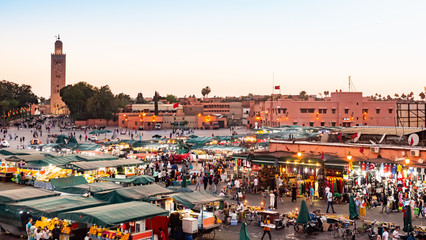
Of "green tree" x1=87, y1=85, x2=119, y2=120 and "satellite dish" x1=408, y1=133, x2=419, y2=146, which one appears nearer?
"satellite dish" x1=408, y1=133, x2=419, y2=146

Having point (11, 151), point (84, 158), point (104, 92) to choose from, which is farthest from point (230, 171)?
point (104, 92)

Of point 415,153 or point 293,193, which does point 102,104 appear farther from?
point 415,153

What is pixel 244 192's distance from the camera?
25234mm

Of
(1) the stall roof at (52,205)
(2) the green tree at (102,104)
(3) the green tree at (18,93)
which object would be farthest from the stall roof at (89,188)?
(3) the green tree at (18,93)

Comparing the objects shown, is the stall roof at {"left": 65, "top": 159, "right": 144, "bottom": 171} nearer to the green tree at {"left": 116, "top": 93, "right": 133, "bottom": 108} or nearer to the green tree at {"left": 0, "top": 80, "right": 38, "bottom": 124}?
the green tree at {"left": 116, "top": 93, "right": 133, "bottom": 108}

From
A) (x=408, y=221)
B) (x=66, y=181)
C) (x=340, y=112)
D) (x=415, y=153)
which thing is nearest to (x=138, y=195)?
(x=66, y=181)

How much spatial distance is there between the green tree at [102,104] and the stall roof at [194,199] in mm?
97982

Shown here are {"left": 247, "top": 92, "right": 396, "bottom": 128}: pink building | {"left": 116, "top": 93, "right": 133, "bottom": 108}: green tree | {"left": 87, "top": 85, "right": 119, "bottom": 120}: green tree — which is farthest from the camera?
{"left": 116, "top": 93, "right": 133, "bottom": 108}: green tree

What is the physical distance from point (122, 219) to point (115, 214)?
0.38 m

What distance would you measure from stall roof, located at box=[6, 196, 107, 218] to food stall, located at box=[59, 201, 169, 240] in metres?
0.59

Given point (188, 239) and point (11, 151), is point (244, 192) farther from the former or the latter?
point (11, 151)

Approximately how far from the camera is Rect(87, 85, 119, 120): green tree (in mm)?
110688

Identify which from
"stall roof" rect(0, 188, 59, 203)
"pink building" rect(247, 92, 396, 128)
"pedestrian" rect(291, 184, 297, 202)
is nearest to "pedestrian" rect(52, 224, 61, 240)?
"stall roof" rect(0, 188, 59, 203)

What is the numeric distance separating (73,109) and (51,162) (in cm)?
9662
